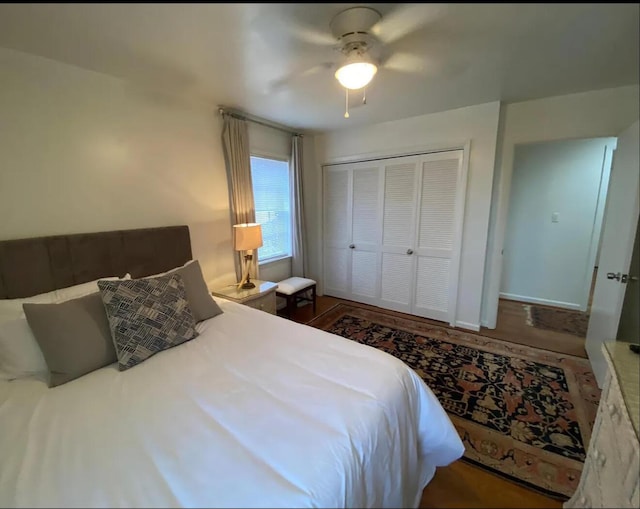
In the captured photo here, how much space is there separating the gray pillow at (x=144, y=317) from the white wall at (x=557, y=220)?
11.9 ft

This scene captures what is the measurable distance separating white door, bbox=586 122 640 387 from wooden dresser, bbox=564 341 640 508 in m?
0.78

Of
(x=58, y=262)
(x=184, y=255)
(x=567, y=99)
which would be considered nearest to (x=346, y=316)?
(x=184, y=255)

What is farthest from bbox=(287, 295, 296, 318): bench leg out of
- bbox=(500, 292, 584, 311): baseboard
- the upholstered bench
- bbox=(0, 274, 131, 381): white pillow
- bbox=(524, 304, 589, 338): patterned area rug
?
bbox=(500, 292, 584, 311): baseboard

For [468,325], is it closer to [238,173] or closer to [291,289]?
[291,289]

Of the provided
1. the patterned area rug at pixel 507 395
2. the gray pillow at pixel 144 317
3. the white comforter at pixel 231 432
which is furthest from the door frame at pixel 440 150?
the gray pillow at pixel 144 317

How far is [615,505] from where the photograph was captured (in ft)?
2.85

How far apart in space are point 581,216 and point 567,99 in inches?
62.6

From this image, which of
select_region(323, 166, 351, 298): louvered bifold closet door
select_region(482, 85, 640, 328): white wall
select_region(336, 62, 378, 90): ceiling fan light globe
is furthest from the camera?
select_region(323, 166, 351, 298): louvered bifold closet door

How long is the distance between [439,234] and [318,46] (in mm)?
2158

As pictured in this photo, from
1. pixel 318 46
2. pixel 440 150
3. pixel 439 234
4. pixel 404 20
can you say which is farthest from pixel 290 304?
pixel 404 20

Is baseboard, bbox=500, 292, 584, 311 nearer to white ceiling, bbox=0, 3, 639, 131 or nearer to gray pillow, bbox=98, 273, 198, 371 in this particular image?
white ceiling, bbox=0, 3, 639, 131

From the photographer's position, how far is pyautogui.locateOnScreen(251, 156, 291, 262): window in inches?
125

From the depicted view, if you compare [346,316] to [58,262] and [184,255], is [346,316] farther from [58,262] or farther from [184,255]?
[58,262]

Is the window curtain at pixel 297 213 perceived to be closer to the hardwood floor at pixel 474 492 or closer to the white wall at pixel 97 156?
the white wall at pixel 97 156
